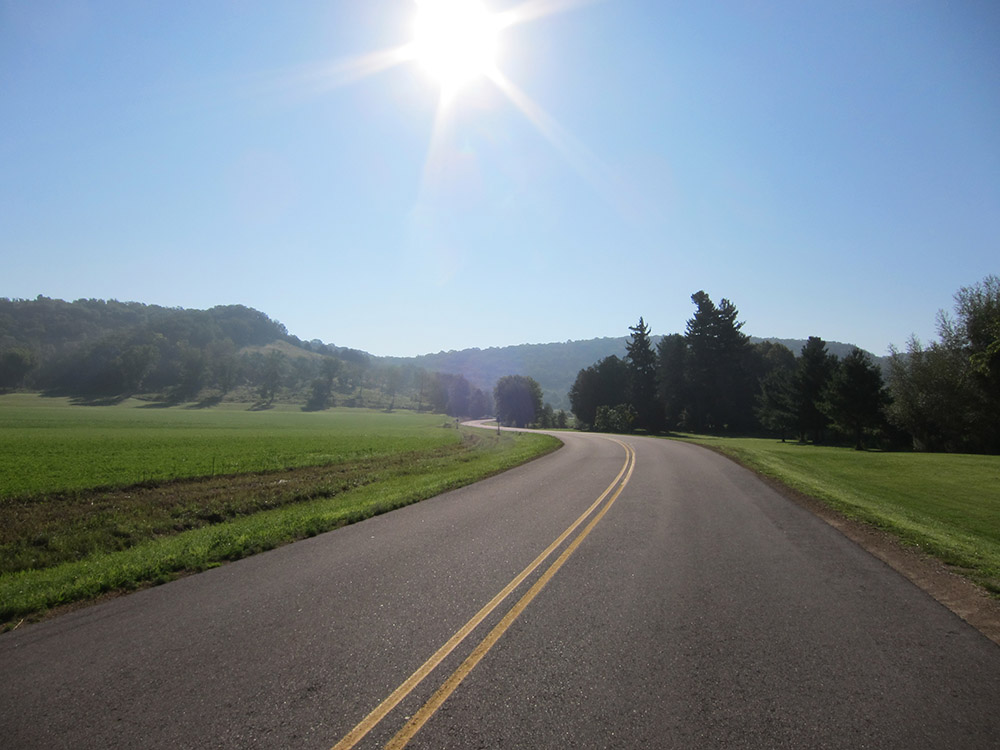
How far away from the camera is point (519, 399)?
106 m

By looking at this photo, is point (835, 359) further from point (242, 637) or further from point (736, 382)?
point (242, 637)

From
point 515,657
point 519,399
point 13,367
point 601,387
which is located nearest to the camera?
point 515,657

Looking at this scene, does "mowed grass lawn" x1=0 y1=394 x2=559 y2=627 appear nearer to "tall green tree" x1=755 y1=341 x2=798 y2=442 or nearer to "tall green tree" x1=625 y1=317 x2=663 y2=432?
"tall green tree" x1=755 y1=341 x2=798 y2=442

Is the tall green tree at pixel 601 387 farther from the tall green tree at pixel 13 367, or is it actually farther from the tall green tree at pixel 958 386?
the tall green tree at pixel 13 367

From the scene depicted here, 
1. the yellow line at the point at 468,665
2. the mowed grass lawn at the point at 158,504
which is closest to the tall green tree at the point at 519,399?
the mowed grass lawn at the point at 158,504

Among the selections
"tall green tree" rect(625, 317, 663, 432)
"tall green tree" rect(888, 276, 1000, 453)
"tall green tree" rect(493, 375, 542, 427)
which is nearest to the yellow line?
A: "tall green tree" rect(888, 276, 1000, 453)

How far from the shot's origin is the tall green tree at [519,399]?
10649 centimetres

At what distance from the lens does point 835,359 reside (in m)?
52.0

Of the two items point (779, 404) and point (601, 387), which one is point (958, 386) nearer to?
point (779, 404)

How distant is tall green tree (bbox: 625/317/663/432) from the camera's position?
69625mm

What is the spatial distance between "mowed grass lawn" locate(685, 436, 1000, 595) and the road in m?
1.88

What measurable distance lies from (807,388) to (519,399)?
61.8 m

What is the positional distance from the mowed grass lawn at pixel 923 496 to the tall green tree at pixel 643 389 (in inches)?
1513

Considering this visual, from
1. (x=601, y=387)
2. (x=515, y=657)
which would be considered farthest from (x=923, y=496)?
(x=601, y=387)
